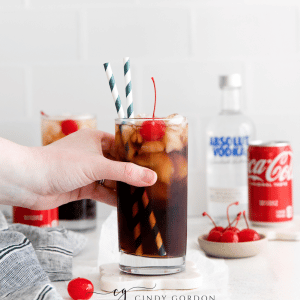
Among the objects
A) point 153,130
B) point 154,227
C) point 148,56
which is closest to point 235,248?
point 154,227

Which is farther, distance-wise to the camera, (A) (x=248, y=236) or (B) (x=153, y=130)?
(A) (x=248, y=236)

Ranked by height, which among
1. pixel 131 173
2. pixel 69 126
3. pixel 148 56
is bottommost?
A: pixel 131 173

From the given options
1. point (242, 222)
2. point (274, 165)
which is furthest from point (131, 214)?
point (242, 222)

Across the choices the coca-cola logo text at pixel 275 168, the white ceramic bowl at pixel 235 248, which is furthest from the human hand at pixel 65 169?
the coca-cola logo text at pixel 275 168

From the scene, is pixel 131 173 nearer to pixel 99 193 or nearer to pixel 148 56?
pixel 99 193

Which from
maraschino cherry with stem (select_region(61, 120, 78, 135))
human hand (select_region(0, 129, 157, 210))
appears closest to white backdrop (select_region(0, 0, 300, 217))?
maraschino cherry with stem (select_region(61, 120, 78, 135))

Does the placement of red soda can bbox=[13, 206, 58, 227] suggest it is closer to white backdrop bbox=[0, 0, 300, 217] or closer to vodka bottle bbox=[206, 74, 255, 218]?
white backdrop bbox=[0, 0, 300, 217]

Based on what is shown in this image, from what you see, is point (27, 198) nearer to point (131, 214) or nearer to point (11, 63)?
point (131, 214)
